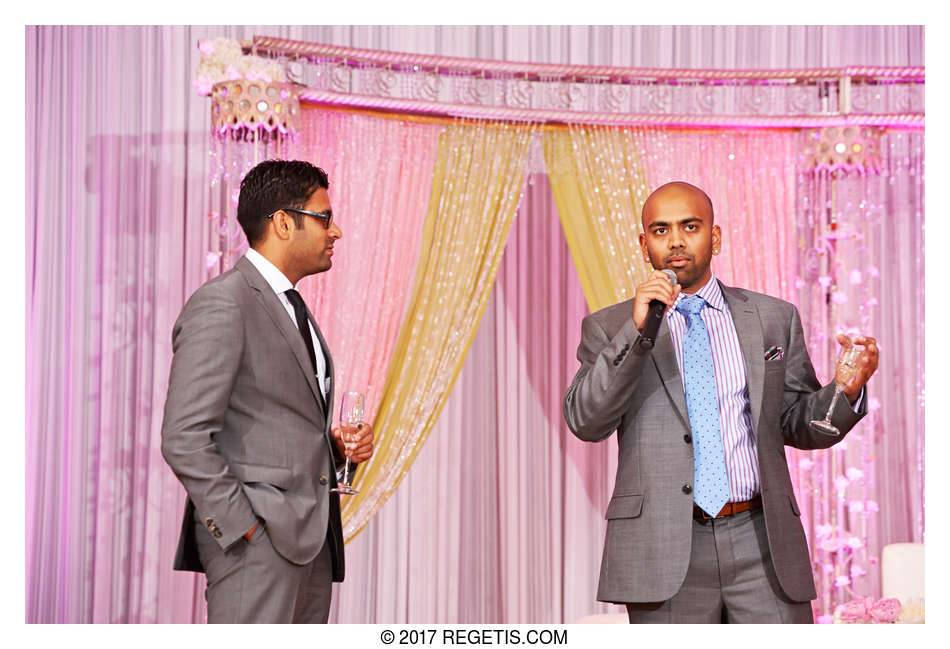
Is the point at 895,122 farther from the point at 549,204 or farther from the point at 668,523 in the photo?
the point at 668,523

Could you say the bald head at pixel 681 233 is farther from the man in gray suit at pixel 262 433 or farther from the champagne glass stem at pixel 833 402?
the man in gray suit at pixel 262 433

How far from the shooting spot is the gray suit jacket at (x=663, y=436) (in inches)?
101

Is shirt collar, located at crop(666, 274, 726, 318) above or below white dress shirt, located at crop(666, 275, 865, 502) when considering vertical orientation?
above

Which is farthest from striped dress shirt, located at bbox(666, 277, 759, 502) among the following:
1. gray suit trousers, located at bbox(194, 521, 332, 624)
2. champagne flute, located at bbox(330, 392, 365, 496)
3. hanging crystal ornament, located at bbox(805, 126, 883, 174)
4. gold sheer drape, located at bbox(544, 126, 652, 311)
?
hanging crystal ornament, located at bbox(805, 126, 883, 174)

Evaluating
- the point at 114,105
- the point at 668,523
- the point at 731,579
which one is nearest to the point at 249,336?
the point at 668,523

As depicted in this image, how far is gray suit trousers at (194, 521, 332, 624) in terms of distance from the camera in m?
2.51

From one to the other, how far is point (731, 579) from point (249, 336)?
1318 millimetres

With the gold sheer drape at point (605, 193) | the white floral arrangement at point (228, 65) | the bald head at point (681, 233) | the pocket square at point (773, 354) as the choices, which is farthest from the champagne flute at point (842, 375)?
the white floral arrangement at point (228, 65)

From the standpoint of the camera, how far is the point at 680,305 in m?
2.85

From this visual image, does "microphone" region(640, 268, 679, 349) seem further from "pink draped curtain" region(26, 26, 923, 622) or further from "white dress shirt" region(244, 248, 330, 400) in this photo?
"pink draped curtain" region(26, 26, 923, 622)

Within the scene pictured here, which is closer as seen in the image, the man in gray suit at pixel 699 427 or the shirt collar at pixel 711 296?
the man in gray suit at pixel 699 427

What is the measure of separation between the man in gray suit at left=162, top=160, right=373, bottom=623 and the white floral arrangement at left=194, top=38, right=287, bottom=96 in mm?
1398

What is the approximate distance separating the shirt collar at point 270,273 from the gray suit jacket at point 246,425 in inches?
0.9
